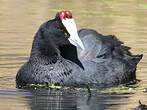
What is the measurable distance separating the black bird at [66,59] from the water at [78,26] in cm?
37

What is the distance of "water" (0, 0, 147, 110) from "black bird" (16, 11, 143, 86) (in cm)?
37

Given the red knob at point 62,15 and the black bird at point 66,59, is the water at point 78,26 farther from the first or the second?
the red knob at point 62,15

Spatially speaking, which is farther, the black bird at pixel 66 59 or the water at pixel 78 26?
the black bird at pixel 66 59

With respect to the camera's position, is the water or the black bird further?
the black bird

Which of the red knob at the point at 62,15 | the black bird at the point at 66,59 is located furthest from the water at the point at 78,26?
the red knob at the point at 62,15

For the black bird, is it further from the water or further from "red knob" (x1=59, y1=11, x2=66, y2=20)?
the water

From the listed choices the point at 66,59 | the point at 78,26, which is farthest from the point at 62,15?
the point at 78,26

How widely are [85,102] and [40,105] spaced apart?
2.14 feet

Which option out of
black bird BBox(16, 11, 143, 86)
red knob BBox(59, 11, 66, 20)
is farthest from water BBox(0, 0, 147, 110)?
red knob BBox(59, 11, 66, 20)

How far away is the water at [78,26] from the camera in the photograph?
8.84 metres

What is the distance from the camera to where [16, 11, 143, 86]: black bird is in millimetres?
9984

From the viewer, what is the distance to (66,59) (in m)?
10.3

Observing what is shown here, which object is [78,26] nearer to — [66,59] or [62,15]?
[66,59]

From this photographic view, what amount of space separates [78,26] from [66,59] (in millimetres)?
5759
